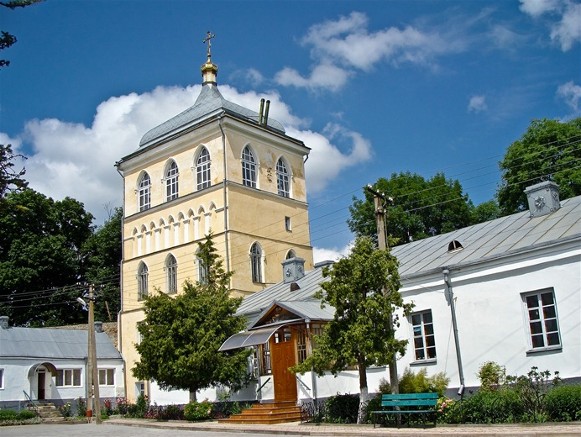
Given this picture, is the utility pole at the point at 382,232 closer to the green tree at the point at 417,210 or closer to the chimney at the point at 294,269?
the chimney at the point at 294,269

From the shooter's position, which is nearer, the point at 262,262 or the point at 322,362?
the point at 322,362

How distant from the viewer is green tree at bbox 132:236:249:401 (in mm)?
24047

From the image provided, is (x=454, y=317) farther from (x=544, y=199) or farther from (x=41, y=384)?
(x=41, y=384)

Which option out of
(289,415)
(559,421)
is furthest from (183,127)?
(559,421)

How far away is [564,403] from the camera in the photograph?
1467 centimetres

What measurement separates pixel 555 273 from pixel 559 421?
4842mm

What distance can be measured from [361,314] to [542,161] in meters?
23.4

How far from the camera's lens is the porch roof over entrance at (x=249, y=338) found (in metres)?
22.8

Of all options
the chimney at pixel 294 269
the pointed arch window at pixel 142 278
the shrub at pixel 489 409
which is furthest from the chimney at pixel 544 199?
the pointed arch window at pixel 142 278

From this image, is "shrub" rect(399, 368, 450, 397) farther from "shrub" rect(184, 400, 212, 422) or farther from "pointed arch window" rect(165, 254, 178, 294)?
"pointed arch window" rect(165, 254, 178, 294)

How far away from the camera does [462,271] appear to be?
20.3 metres

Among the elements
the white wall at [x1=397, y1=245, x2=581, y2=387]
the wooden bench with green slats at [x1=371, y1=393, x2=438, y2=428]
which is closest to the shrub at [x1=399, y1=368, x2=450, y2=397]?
the white wall at [x1=397, y1=245, x2=581, y2=387]

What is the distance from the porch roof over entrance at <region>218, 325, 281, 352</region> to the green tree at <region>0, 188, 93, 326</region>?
28.9m

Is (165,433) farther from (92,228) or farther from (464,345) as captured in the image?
(92,228)
